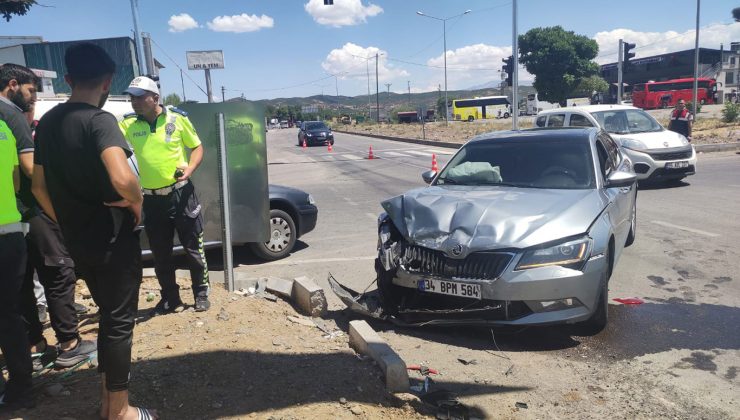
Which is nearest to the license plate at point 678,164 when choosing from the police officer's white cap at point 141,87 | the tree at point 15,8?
the police officer's white cap at point 141,87

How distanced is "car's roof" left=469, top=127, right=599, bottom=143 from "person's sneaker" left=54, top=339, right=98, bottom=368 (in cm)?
427

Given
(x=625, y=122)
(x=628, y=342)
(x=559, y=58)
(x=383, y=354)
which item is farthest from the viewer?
(x=559, y=58)

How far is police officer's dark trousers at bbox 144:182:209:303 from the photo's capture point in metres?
4.42

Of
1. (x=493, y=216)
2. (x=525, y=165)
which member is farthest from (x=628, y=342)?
(x=525, y=165)

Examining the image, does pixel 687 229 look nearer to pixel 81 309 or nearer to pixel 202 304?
pixel 202 304

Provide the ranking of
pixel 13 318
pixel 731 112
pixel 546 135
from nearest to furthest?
pixel 13 318 < pixel 546 135 < pixel 731 112

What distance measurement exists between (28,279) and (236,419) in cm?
190

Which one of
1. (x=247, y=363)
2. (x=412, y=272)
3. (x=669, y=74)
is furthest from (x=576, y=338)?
(x=669, y=74)

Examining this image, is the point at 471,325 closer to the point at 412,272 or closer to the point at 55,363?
the point at 412,272

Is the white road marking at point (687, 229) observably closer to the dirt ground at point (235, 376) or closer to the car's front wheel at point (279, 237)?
the car's front wheel at point (279, 237)

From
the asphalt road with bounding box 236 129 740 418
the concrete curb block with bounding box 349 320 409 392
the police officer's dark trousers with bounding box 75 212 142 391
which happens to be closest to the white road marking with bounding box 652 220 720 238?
the asphalt road with bounding box 236 129 740 418

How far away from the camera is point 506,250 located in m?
3.98

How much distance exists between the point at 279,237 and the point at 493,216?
11.9ft

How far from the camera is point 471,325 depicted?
4141mm
